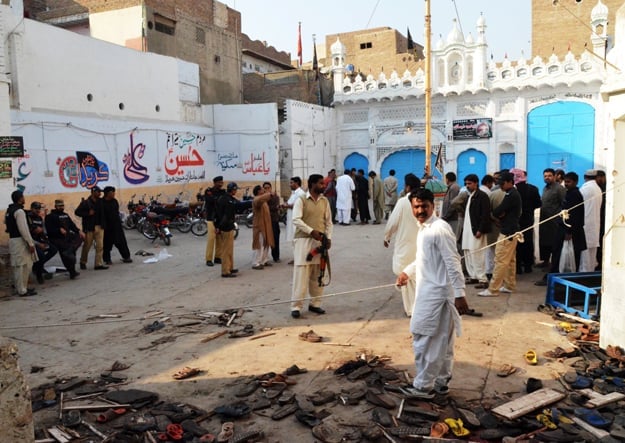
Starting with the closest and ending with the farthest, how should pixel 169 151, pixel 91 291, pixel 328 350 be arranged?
pixel 328 350 → pixel 91 291 → pixel 169 151

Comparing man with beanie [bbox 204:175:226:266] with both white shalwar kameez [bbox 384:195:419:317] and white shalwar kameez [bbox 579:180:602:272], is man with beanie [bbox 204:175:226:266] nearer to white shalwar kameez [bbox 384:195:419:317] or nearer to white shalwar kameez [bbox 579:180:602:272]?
white shalwar kameez [bbox 384:195:419:317]

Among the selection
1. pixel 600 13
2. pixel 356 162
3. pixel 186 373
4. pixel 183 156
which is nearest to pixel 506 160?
pixel 356 162

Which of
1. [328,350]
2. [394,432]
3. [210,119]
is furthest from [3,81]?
[210,119]

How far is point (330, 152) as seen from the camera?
24.0 m

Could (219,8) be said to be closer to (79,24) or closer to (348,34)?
(79,24)

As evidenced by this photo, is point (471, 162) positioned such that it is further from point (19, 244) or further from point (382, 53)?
point (19, 244)

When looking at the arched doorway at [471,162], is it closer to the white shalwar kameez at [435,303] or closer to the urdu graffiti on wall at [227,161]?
the urdu graffiti on wall at [227,161]

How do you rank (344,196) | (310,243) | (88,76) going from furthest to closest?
(344,196) → (88,76) → (310,243)

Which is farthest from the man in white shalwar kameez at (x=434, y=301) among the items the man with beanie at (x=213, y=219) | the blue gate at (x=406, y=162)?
the blue gate at (x=406, y=162)

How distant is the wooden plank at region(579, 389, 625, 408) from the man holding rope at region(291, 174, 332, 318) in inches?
124

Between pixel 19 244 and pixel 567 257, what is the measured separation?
7700 millimetres

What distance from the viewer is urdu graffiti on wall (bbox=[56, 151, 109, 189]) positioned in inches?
542

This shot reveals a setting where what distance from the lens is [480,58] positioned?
21.3m

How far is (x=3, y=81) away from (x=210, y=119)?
11641mm
